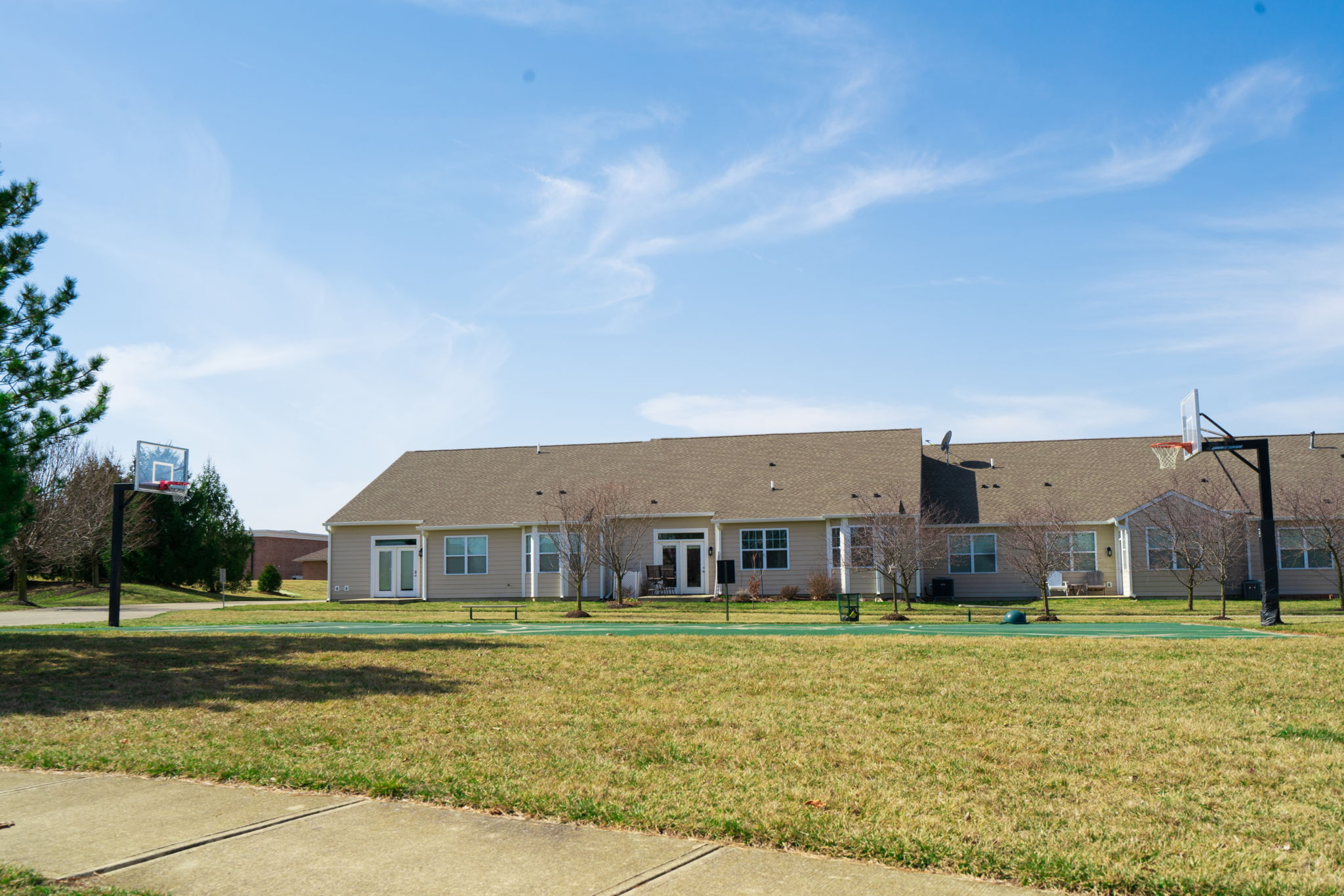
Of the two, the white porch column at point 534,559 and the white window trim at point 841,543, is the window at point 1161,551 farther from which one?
the white porch column at point 534,559

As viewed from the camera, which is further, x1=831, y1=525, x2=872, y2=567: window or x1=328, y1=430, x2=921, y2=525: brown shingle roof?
x1=328, y1=430, x2=921, y2=525: brown shingle roof

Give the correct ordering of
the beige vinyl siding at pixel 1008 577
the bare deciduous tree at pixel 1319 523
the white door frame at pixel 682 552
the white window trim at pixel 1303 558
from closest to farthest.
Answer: the bare deciduous tree at pixel 1319 523 → the white window trim at pixel 1303 558 → the beige vinyl siding at pixel 1008 577 → the white door frame at pixel 682 552

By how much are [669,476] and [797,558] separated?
21.3 feet

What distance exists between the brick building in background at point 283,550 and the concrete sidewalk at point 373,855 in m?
81.6

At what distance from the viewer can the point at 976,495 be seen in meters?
38.0

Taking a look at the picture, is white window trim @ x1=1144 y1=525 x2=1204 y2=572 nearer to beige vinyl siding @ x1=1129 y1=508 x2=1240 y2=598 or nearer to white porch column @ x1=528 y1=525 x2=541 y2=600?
beige vinyl siding @ x1=1129 y1=508 x2=1240 y2=598

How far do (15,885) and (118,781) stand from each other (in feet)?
8.46

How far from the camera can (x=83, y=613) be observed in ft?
104

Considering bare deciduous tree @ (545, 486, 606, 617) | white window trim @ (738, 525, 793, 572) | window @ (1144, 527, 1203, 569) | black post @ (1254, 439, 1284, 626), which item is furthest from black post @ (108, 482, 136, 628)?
window @ (1144, 527, 1203, 569)

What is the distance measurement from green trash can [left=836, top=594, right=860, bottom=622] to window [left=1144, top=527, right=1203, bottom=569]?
43.0ft

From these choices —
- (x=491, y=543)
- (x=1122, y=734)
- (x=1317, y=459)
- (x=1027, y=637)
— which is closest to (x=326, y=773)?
(x=1122, y=734)

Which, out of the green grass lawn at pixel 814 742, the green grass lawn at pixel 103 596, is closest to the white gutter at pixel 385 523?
the green grass lawn at pixel 103 596

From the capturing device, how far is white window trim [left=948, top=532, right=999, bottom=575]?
36.4 metres

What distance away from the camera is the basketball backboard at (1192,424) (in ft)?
75.9
